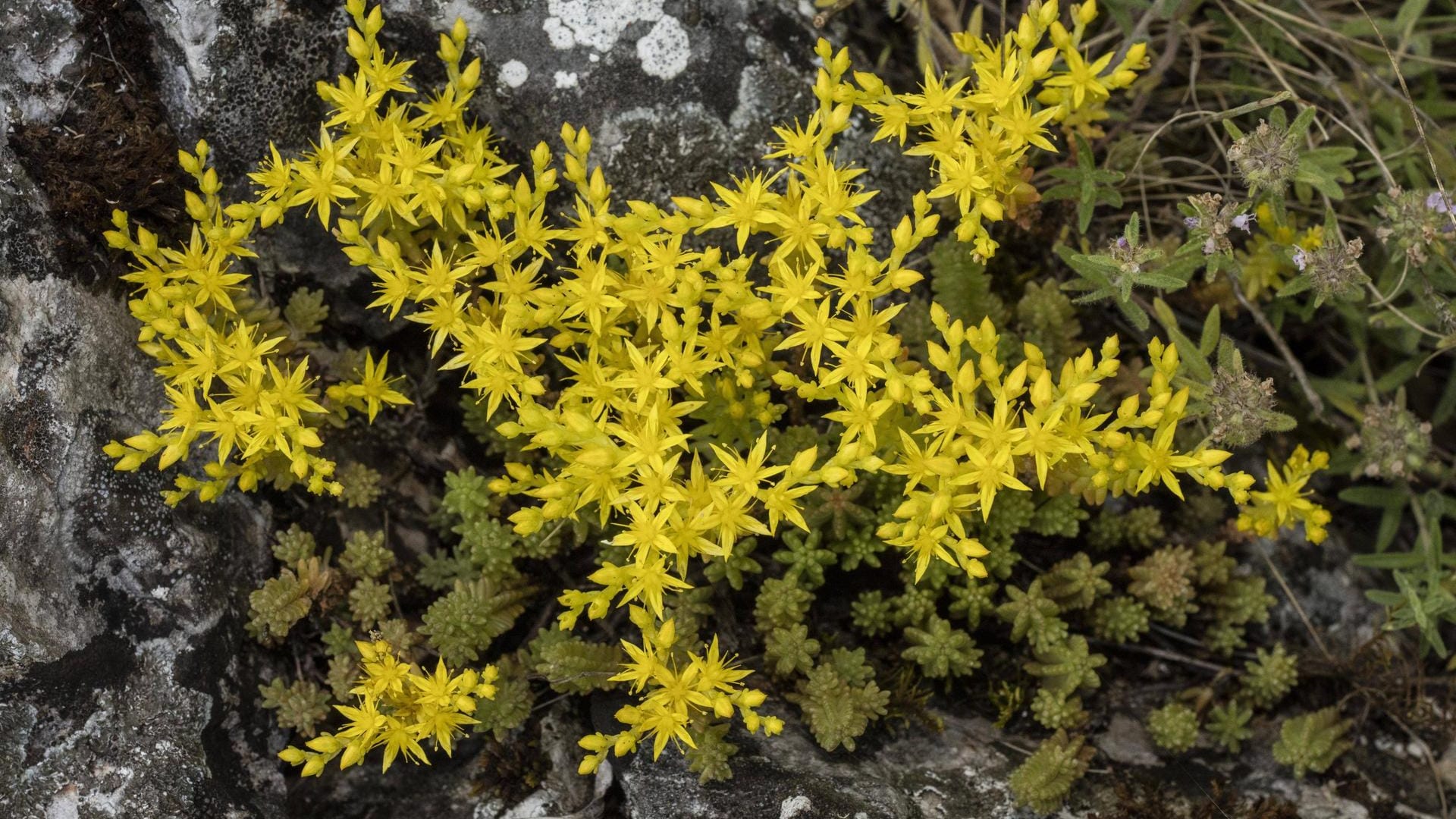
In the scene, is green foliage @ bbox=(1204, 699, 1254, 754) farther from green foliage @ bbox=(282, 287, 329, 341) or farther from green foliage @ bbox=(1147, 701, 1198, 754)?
green foliage @ bbox=(282, 287, 329, 341)

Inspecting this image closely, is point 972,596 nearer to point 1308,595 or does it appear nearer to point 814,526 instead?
point 814,526

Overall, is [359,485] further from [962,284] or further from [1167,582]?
[1167,582]

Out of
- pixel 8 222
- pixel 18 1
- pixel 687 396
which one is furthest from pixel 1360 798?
pixel 18 1

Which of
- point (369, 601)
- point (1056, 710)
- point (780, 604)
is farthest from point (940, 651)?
point (369, 601)

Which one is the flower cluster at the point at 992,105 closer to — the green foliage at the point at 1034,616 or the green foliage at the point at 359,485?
the green foliage at the point at 1034,616

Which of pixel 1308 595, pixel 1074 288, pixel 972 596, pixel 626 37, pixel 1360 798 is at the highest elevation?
pixel 626 37

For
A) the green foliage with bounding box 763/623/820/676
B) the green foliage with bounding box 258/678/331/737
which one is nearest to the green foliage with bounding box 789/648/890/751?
the green foliage with bounding box 763/623/820/676

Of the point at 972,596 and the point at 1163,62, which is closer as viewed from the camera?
the point at 972,596
